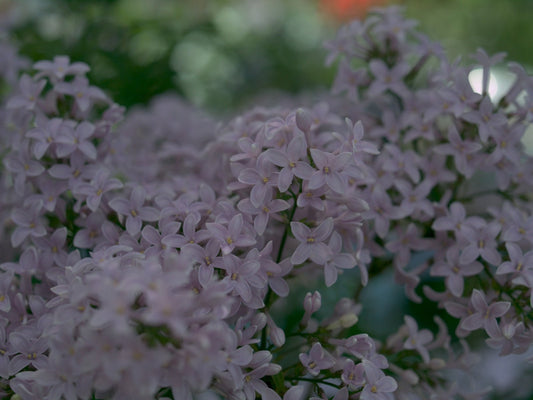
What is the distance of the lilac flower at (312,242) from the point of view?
0.56 m

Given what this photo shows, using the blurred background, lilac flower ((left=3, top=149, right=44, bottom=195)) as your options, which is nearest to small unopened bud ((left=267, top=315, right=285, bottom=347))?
lilac flower ((left=3, top=149, right=44, bottom=195))

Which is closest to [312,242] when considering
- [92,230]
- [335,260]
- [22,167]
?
[335,260]

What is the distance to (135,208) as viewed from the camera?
0.62 m

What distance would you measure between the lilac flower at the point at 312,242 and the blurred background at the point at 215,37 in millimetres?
487

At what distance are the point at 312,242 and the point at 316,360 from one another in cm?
12

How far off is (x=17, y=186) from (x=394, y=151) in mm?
447

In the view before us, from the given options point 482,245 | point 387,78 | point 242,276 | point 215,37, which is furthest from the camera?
point 215,37

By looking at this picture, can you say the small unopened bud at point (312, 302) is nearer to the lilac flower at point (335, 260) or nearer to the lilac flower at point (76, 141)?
the lilac flower at point (335, 260)

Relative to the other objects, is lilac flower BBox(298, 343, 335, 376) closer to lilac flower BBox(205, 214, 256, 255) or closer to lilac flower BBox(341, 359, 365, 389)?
lilac flower BBox(341, 359, 365, 389)

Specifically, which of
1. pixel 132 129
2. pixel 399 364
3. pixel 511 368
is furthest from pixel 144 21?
pixel 511 368

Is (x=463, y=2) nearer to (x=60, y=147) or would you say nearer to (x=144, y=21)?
(x=144, y=21)

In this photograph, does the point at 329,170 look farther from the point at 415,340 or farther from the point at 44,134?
the point at 44,134

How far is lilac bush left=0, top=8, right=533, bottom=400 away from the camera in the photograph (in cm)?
45

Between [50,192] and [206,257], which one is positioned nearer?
[206,257]
